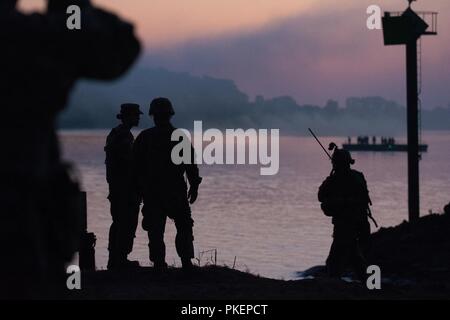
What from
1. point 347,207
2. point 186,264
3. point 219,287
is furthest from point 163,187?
point 347,207

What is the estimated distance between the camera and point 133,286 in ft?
40.2

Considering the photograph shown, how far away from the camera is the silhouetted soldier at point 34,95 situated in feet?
11.9

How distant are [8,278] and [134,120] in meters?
10.2

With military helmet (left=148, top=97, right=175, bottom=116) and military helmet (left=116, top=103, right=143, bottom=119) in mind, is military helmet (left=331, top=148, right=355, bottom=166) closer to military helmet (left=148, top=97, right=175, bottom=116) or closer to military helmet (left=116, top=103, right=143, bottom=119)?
military helmet (left=148, top=97, right=175, bottom=116)

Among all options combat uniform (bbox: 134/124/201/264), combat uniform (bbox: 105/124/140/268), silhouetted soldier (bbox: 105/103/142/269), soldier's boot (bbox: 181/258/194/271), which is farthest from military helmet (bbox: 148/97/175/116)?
soldier's boot (bbox: 181/258/194/271)

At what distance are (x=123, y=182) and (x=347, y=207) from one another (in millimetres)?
3043

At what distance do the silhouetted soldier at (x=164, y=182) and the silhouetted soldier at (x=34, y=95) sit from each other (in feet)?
30.5

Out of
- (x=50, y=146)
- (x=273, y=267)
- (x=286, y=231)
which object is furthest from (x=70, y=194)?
(x=286, y=231)

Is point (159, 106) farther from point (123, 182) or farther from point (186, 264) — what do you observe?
point (186, 264)

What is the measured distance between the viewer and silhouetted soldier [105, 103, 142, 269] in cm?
1393

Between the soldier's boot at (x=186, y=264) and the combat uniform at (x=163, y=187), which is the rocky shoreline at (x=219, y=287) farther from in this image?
the combat uniform at (x=163, y=187)

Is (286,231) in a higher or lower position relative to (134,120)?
lower
